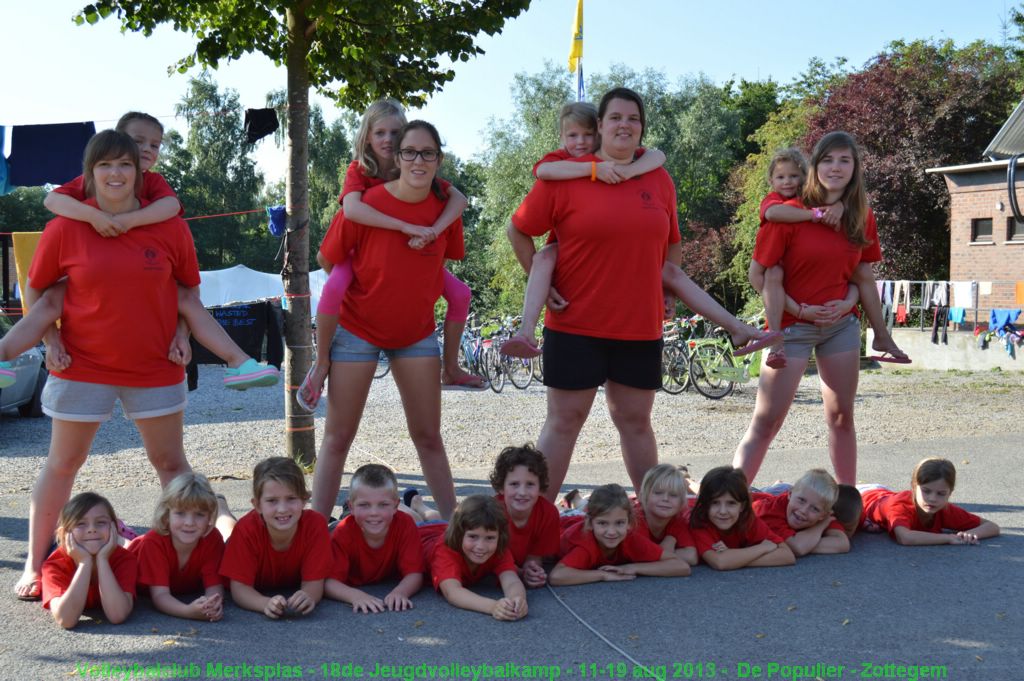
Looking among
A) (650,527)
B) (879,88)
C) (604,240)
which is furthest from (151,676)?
(879,88)

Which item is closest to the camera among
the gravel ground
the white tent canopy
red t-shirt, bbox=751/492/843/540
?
red t-shirt, bbox=751/492/843/540

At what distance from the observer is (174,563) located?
3.82m

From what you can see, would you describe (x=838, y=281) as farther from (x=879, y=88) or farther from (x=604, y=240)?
(x=879, y=88)

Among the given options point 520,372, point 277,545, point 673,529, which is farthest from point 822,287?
point 520,372

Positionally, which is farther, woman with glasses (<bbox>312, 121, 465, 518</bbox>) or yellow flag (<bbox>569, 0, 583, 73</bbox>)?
yellow flag (<bbox>569, 0, 583, 73</bbox>)

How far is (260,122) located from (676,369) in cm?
918

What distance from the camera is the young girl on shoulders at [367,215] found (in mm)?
4367

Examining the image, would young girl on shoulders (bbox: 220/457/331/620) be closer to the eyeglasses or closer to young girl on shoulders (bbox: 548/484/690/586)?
young girl on shoulders (bbox: 548/484/690/586)

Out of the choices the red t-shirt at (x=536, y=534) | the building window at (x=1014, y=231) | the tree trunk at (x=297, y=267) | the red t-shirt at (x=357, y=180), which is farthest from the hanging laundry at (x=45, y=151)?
the building window at (x=1014, y=231)

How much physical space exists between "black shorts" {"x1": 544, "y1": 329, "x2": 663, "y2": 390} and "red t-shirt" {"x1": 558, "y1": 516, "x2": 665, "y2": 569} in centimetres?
68

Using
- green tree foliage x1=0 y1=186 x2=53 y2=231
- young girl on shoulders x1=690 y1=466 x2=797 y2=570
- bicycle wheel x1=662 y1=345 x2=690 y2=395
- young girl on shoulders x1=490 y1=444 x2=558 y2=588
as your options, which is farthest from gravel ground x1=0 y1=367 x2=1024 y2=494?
green tree foliage x1=0 y1=186 x2=53 y2=231

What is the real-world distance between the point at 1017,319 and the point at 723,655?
20202 millimetres

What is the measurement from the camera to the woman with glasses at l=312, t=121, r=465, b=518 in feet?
14.5

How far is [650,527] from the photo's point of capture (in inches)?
176
